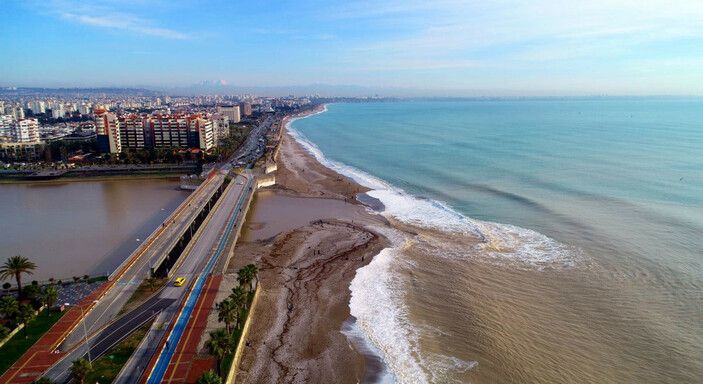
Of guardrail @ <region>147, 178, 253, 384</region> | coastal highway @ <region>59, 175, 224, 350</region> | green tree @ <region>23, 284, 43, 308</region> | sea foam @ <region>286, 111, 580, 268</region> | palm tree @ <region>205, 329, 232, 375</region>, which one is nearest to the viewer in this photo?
palm tree @ <region>205, 329, 232, 375</region>

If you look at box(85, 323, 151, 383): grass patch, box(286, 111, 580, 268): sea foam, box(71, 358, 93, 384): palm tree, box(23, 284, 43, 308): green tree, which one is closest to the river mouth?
box(23, 284, 43, 308): green tree

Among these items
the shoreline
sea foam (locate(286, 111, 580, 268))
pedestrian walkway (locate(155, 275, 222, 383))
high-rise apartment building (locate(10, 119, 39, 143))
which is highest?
high-rise apartment building (locate(10, 119, 39, 143))

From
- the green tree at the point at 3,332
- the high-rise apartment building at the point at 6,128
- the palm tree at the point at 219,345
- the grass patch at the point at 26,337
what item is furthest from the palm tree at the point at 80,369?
the high-rise apartment building at the point at 6,128

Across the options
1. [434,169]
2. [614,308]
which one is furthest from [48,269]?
[434,169]

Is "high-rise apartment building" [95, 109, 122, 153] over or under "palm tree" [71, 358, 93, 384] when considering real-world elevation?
over

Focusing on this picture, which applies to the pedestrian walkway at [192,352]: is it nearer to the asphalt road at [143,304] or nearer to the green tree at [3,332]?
the asphalt road at [143,304]

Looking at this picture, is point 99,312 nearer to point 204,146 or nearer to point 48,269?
point 48,269

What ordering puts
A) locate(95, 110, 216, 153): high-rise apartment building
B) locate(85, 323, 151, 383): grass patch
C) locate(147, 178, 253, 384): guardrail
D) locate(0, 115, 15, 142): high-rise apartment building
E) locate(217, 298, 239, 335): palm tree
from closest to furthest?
locate(85, 323, 151, 383): grass patch, locate(147, 178, 253, 384): guardrail, locate(217, 298, 239, 335): palm tree, locate(95, 110, 216, 153): high-rise apartment building, locate(0, 115, 15, 142): high-rise apartment building

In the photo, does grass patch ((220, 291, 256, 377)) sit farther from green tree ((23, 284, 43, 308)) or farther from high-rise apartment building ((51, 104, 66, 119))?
high-rise apartment building ((51, 104, 66, 119))
